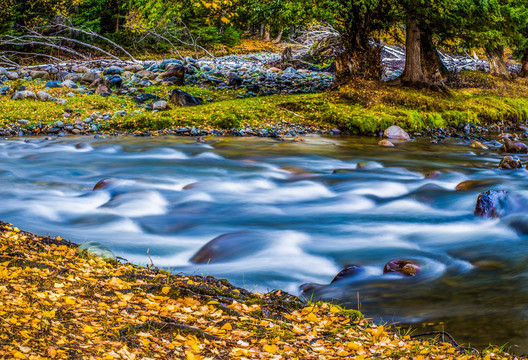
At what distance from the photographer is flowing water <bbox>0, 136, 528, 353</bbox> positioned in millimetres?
4594

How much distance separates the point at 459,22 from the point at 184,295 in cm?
1384

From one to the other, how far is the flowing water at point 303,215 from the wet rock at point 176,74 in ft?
18.6

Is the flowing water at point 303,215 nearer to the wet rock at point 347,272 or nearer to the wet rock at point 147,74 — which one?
the wet rock at point 347,272

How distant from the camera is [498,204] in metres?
6.85

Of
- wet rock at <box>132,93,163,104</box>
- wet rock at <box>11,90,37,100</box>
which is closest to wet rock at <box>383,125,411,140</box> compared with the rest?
wet rock at <box>132,93,163,104</box>

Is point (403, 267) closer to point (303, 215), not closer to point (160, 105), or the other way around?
point (303, 215)

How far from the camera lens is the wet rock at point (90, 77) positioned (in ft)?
54.7

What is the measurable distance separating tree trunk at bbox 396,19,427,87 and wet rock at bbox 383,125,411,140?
3516mm

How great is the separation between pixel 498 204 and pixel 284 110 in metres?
8.47

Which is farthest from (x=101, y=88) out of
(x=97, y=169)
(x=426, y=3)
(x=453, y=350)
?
(x=453, y=350)

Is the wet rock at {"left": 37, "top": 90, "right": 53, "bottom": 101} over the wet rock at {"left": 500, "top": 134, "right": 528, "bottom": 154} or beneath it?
over

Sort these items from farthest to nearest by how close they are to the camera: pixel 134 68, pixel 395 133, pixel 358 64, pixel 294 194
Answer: pixel 134 68, pixel 358 64, pixel 395 133, pixel 294 194

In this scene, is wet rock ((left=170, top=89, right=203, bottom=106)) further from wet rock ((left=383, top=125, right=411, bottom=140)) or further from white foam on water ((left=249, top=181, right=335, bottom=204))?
white foam on water ((left=249, top=181, right=335, bottom=204))

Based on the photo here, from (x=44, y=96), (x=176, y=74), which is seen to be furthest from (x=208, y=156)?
(x=176, y=74)
